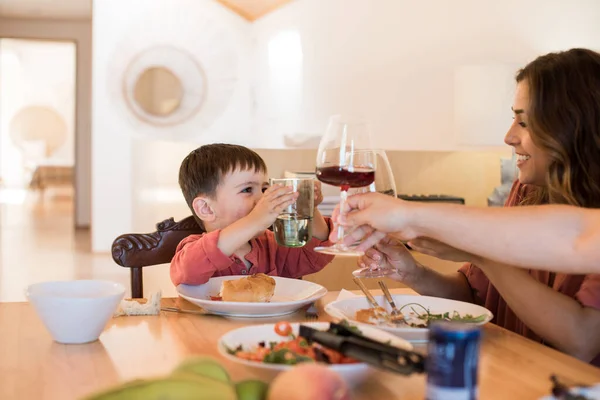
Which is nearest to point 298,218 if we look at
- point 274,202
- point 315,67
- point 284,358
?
point 274,202

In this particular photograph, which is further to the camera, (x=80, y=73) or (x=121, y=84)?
(x=80, y=73)

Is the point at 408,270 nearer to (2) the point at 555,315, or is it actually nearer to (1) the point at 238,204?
(2) the point at 555,315

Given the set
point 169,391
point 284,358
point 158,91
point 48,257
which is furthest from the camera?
point 158,91

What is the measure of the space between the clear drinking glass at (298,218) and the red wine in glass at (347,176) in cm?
15

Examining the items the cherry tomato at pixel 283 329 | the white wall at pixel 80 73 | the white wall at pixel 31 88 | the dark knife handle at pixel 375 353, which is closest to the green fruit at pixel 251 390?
the dark knife handle at pixel 375 353

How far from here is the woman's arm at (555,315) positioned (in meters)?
1.42

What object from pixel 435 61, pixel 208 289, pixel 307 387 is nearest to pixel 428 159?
pixel 435 61

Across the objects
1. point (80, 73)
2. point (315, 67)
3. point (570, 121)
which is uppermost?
point (80, 73)

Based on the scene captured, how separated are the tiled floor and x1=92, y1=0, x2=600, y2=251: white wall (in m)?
0.49

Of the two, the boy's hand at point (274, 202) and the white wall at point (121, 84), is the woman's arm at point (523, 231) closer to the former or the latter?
the boy's hand at point (274, 202)

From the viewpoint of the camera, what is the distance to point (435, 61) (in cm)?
590

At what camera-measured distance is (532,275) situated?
175 centimetres

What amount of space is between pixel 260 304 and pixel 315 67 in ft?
17.2

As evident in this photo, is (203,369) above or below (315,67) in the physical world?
below
